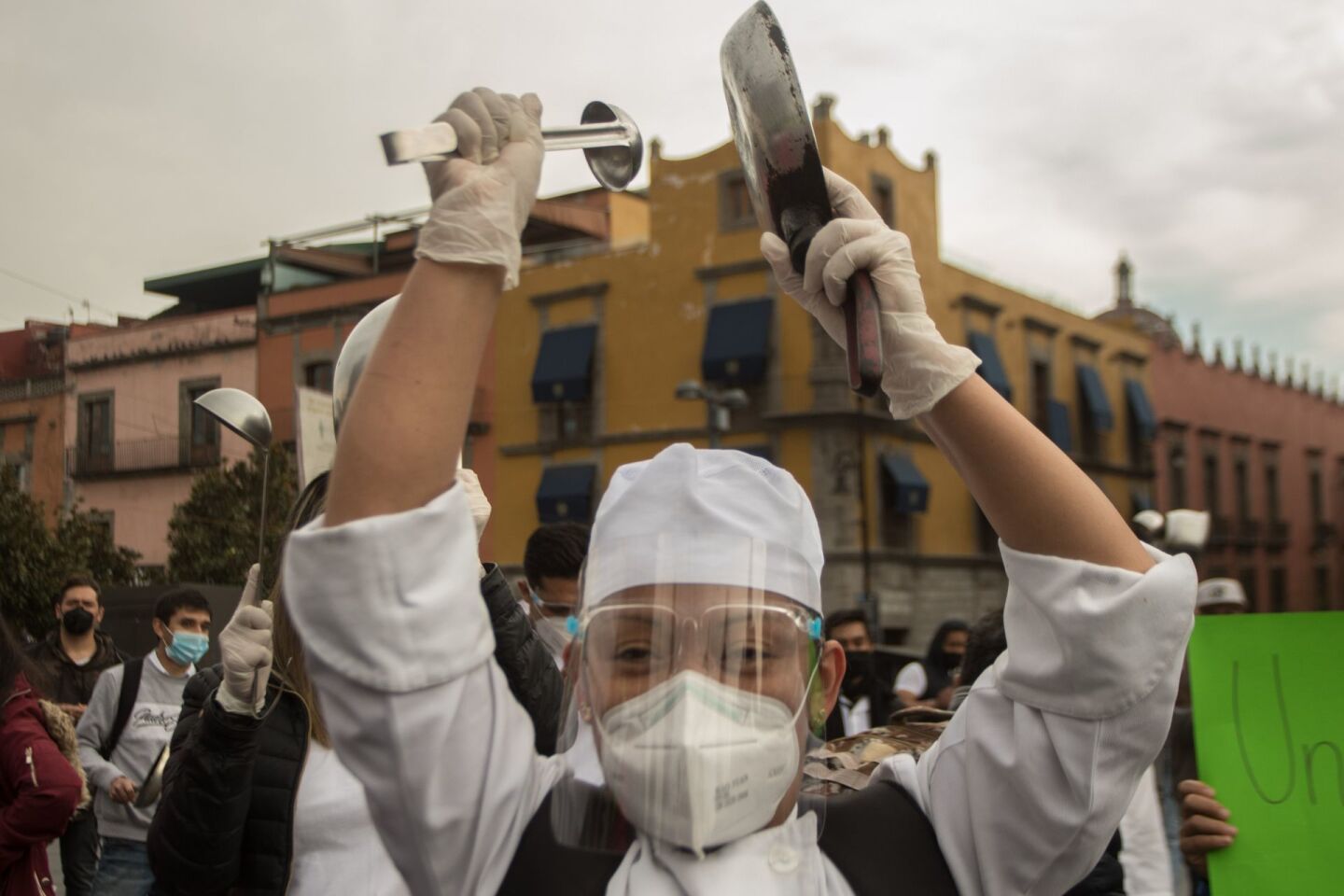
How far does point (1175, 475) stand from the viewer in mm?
35500

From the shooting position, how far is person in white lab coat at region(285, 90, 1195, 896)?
133cm

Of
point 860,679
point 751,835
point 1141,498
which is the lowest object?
point 860,679

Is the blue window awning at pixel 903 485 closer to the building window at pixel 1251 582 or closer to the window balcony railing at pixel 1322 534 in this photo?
the building window at pixel 1251 582

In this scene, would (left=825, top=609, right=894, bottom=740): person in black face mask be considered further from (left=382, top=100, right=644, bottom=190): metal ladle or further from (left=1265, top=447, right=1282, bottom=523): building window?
(left=1265, top=447, right=1282, bottom=523): building window

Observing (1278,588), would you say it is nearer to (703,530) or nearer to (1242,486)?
(1242,486)

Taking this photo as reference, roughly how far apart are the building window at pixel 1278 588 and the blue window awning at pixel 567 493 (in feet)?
82.1

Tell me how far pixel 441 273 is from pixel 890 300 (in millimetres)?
530

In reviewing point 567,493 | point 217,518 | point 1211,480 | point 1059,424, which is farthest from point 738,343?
point 1211,480

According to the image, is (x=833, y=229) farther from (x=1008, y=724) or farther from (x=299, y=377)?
(x=299, y=377)

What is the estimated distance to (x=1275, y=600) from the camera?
40.3m

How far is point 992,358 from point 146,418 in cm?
1896

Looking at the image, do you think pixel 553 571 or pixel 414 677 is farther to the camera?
pixel 553 571

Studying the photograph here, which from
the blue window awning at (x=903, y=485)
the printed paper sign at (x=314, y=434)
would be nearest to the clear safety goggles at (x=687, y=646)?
the printed paper sign at (x=314, y=434)

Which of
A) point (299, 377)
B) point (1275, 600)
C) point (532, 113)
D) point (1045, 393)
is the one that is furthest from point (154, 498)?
point (1275, 600)
